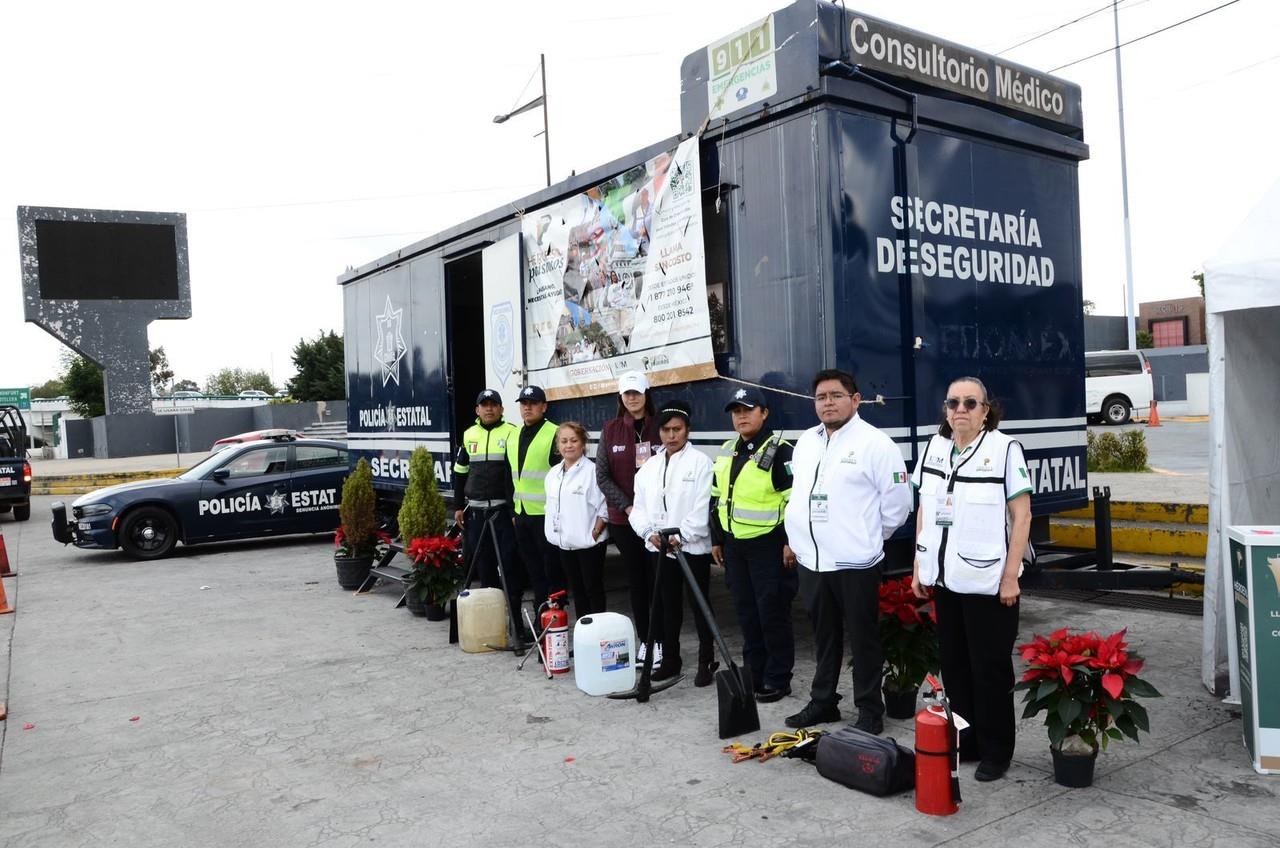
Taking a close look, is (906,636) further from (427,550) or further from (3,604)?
(3,604)

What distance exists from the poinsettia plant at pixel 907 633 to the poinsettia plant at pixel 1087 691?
0.73 m

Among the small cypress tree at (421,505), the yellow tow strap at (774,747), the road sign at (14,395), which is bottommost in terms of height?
the yellow tow strap at (774,747)

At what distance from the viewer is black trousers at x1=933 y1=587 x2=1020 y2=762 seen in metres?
4.05

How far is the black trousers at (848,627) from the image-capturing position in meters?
4.60

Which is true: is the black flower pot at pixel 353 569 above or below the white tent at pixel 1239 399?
below

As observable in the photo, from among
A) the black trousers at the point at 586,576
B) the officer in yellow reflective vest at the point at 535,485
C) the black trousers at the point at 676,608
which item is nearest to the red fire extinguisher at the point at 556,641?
the black trousers at the point at 586,576

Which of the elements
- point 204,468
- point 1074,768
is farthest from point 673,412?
point 204,468

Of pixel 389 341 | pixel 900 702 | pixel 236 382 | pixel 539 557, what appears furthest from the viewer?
pixel 236 382

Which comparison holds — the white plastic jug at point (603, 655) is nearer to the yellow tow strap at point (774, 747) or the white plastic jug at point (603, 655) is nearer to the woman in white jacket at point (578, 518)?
the woman in white jacket at point (578, 518)

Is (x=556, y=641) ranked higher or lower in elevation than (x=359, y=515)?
lower

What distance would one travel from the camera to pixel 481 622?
22.3 ft

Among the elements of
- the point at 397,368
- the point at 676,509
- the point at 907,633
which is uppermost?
the point at 397,368

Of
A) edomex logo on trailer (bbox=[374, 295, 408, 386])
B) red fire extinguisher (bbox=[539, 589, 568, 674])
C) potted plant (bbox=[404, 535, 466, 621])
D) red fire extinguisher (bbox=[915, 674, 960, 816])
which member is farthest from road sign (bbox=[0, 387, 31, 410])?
red fire extinguisher (bbox=[915, 674, 960, 816])

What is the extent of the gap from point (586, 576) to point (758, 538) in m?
1.63
